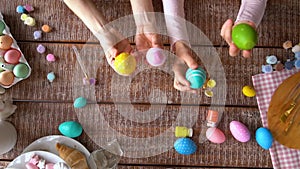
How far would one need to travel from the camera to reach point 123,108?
95 cm

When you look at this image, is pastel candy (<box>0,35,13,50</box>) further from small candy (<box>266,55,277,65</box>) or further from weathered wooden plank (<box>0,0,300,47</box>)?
small candy (<box>266,55,277,65</box>)

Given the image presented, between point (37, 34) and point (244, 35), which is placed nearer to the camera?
point (244, 35)

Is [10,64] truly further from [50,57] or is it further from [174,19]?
[174,19]

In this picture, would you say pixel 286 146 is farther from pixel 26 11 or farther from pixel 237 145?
pixel 26 11

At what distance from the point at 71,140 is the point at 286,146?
50cm

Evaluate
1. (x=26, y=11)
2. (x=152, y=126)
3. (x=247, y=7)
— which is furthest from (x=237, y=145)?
(x=26, y=11)

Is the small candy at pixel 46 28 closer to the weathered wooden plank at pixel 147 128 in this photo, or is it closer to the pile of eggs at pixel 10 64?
the pile of eggs at pixel 10 64

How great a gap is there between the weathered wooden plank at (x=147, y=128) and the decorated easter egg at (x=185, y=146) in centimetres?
2

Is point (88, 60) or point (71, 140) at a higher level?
point (88, 60)

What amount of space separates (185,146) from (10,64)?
45cm

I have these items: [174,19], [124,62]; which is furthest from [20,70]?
[174,19]

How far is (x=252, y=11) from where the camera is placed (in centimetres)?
85

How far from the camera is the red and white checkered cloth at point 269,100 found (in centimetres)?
91

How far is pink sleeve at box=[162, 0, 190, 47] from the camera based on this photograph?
890 mm
